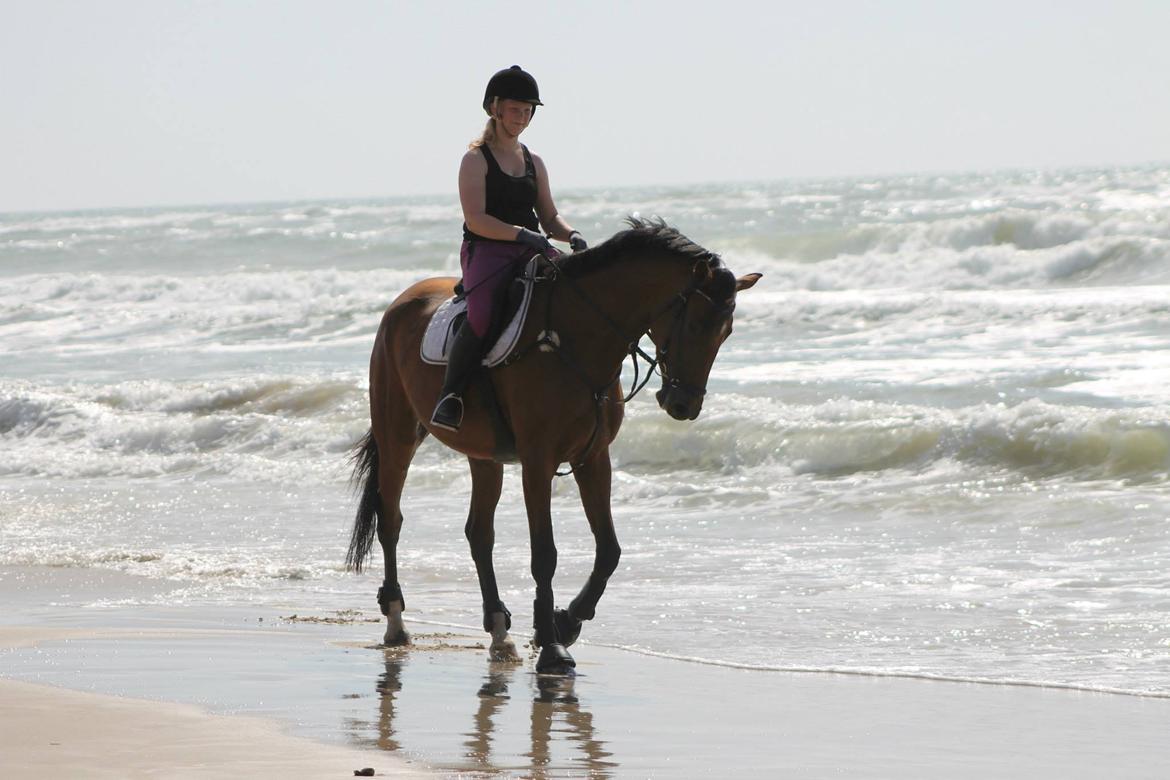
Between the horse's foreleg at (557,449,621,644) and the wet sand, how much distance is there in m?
0.21

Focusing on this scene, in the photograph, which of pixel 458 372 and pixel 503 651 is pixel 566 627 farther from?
pixel 458 372

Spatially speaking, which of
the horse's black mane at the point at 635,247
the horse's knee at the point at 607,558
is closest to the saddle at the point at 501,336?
the horse's black mane at the point at 635,247

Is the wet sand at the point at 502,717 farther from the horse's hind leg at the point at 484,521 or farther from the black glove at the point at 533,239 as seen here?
the black glove at the point at 533,239

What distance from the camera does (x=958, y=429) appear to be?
12055 millimetres

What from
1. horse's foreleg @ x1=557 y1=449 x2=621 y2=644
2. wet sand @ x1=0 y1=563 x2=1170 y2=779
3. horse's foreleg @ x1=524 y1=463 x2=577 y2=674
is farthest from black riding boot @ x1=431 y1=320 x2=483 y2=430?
wet sand @ x1=0 y1=563 x2=1170 y2=779

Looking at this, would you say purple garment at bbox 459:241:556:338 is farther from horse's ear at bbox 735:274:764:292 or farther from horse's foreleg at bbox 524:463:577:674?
horse's ear at bbox 735:274:764:292

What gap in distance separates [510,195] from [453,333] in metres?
0.60

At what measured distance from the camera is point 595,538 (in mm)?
6180

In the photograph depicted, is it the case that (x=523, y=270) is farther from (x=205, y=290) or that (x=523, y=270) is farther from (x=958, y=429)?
(x=205, y=290)

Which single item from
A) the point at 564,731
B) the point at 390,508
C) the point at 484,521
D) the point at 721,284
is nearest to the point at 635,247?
the point at 721,284

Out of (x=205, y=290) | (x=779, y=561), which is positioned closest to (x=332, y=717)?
(x=779, y=561)

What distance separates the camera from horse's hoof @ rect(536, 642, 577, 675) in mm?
6086

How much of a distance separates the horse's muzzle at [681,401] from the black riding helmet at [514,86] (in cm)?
131

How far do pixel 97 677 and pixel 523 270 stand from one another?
86.4 inches
